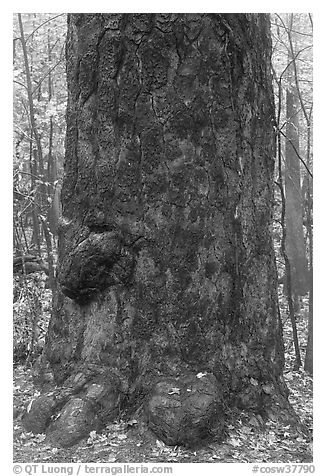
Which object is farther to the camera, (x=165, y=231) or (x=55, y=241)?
(x=55, y=241)

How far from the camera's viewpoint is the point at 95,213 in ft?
12.3

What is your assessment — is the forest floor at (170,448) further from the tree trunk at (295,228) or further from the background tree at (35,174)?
the tree trunk at (295,228)

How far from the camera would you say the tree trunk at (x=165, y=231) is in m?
3.54

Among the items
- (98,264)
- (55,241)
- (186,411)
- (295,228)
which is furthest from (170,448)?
(295,228)

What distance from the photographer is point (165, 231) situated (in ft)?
11.8

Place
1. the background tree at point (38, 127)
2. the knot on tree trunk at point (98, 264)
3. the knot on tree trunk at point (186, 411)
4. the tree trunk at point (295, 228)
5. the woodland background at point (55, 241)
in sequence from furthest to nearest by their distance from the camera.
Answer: the tree trunk at point (295, 228) < the background tree at point (38, 127) < the knot on tree trunk at point (98, 264) < the woodland background at point (55, 241) < the knot on tree trunk at point (186, 411)

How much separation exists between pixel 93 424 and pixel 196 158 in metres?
2.04

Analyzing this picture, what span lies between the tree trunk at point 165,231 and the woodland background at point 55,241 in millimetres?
196

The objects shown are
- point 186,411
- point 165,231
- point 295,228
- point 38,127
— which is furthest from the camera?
point 295,228

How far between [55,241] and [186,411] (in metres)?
5.76

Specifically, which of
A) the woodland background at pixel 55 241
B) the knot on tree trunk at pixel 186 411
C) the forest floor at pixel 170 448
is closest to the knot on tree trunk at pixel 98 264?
the woodland background at pixel 55 241

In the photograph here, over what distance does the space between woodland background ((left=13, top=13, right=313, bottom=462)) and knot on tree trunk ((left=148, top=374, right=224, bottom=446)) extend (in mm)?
109

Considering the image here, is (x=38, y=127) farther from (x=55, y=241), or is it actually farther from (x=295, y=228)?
(x=295, y=228)

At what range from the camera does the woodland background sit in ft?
11.6
